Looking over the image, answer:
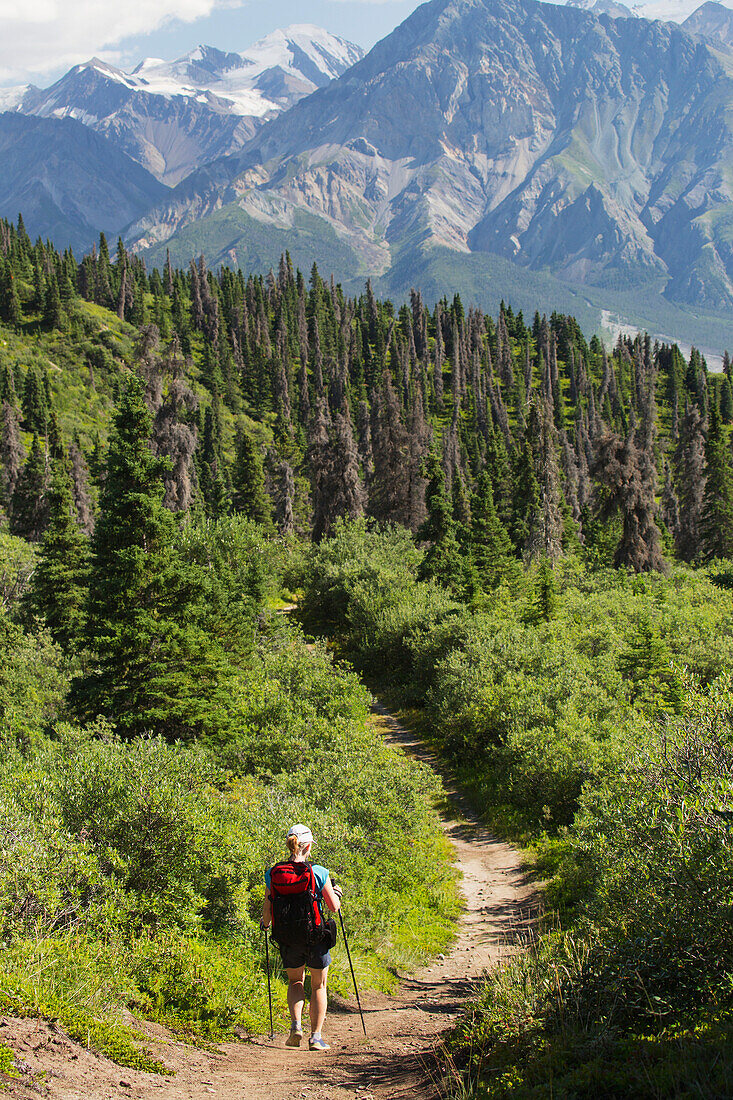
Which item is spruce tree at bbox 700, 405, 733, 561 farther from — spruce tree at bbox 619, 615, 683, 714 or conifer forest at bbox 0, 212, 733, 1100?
spruce tree at bbox 619, 615, 683, 714

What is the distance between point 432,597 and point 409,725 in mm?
8914

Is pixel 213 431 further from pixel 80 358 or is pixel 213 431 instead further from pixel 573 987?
pixel 573 987

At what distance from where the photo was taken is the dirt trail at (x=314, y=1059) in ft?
20.3

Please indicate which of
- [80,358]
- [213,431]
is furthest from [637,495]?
[80,358]

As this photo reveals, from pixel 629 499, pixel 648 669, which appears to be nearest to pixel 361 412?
pixel 629 499

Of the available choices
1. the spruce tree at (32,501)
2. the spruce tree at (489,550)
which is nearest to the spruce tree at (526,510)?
the spruce tree at (489,550)

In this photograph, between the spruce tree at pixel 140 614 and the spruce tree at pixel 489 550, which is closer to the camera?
the spruce tree at pixel 140 614

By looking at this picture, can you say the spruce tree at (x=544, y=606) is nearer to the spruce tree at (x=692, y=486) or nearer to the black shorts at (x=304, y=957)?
the black shorts at (x=304, y=957)

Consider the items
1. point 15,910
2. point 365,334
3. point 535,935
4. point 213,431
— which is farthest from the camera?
point 365,334

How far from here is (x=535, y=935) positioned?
41.5 ft

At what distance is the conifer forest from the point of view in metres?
7.14

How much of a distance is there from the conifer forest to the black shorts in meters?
1.17

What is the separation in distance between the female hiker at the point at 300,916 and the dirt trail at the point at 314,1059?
1.43ft

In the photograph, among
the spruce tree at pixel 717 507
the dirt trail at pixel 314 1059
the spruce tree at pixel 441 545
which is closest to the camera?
the dirt trail at pixel 314 1059
